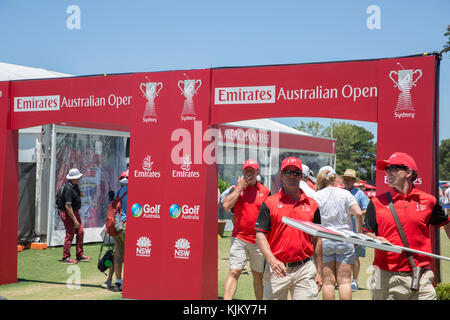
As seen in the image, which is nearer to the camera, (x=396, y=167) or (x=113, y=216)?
(x=396, y=167)

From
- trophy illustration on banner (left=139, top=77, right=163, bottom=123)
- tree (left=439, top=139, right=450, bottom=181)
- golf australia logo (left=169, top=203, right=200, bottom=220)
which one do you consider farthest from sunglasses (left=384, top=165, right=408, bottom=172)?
tree (left=439, top=139, right=450, bottom=181)

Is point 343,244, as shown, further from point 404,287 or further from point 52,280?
point 52,280

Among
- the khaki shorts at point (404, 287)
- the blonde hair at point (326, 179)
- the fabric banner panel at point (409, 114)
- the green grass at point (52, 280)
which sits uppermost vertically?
the fabric banner panel at point (409, 114)

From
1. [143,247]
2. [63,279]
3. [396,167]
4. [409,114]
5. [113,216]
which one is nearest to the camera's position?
[396,167]

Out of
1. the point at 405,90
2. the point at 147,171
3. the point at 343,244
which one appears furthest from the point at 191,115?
the point at 405,90

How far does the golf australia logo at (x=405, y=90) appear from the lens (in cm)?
577

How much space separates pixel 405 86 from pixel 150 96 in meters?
3.27

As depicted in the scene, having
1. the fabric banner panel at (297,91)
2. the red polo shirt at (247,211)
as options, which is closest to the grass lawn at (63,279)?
the red polo shirt at (247,211)

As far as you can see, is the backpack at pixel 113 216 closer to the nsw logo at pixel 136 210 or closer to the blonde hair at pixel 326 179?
the nsw logo at pixel 136 210

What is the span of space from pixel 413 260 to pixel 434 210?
0.43 m

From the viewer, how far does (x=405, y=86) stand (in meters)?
5.83

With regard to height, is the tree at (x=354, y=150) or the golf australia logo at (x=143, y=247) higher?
the tree at (x=354, y=150)

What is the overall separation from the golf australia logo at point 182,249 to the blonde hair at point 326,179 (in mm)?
1849

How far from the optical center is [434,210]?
4.10 m
